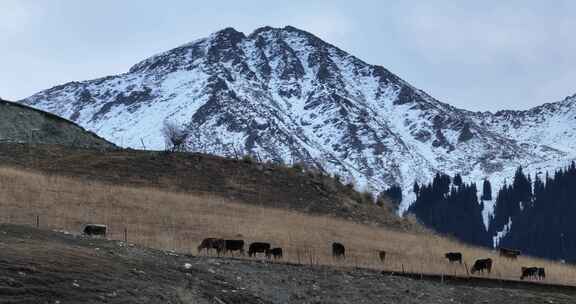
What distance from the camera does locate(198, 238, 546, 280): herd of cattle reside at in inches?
1170

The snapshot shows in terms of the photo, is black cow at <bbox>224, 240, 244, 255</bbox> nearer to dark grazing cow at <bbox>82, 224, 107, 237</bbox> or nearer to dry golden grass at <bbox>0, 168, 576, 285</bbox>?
dry golden grass at <bbox>0, 168, 576, 285</bbox>

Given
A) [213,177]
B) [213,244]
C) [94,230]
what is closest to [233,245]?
[213,244]

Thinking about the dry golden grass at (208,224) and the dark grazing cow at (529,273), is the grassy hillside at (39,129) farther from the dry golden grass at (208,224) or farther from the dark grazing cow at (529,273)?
the dark grazing cow at (529,273)

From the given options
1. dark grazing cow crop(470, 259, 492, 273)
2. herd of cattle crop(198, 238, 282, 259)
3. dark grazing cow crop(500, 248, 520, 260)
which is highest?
herd of cattle crop(198, 238, 282, 259)

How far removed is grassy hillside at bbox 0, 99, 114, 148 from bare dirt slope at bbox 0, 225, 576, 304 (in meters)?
38.5

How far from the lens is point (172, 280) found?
834 inches

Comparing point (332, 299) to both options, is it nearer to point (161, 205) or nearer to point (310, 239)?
point (310, 239)

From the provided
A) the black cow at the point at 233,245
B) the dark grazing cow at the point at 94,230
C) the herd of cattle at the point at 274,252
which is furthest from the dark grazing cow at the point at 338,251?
the dark grazing cow at the point at 94,230

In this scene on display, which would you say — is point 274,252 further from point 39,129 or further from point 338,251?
point 39,129

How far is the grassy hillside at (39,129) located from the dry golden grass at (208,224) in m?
17.1

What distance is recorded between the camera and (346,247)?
121ft

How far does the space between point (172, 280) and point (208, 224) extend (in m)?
17.2

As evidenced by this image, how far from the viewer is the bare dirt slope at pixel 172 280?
61.5 feet

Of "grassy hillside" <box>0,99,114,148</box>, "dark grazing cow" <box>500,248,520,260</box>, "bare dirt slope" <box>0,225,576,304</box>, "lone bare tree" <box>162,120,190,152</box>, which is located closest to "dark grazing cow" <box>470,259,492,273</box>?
"bare dirt slope" <box>0,225,576,304</box>
